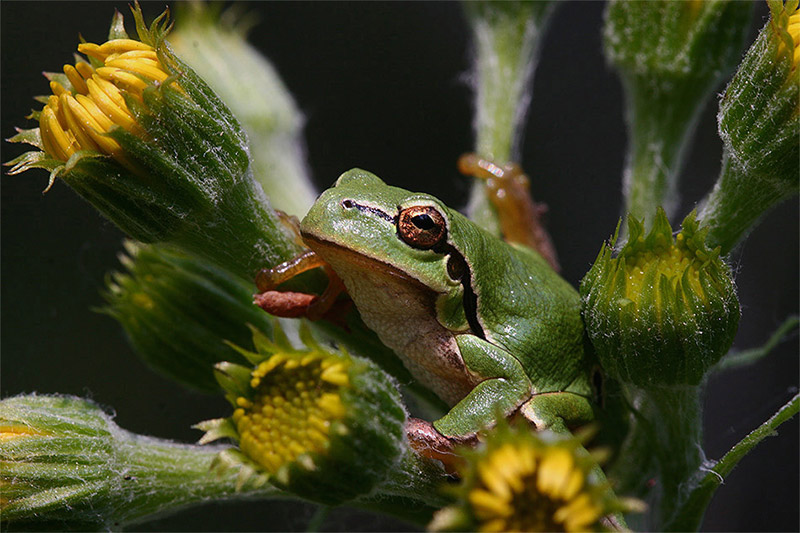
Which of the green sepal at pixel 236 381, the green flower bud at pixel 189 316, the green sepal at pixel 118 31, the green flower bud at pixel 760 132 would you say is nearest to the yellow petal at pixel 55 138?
the green sepal at pixel 118 31

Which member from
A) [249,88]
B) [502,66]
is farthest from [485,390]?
[249,88]

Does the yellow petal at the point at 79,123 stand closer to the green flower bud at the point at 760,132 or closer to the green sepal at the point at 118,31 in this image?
the green sepal at the point at 118,31

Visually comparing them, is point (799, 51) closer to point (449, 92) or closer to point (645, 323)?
point (645, 323)

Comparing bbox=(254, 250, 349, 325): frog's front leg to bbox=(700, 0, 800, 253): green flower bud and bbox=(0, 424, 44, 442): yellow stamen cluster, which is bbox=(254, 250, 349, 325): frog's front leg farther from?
bbox=(700, 0, 800, 253): green flower bud

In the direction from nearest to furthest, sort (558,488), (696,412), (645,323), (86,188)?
(558,488) → (645,323) → (86,188) → (696,412)

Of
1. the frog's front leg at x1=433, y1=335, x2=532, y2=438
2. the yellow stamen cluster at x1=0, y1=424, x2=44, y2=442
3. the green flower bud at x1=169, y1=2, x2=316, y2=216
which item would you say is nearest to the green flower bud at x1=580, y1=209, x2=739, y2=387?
the frog's front leg at x1=433, y1=335, x2=532, y2=438

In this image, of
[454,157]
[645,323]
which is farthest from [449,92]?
[645,323]
